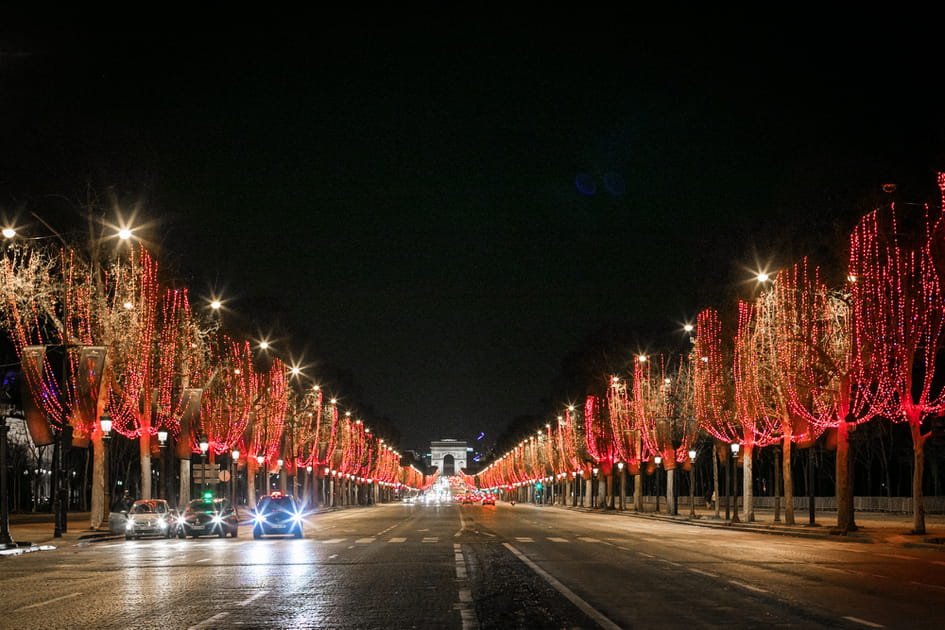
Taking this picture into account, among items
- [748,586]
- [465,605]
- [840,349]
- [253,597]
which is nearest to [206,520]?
[840,349]

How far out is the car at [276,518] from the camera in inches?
1619

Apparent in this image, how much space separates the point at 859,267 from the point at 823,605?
1010 inches

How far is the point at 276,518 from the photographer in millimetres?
41156

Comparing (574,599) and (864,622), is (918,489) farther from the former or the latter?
(864,622)

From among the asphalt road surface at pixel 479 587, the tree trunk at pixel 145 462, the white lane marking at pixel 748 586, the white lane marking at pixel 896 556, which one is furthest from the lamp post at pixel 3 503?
the white lane marking at pixel 896 556

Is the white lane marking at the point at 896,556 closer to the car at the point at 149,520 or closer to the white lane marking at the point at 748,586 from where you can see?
the white lane marking at the point at 748,586

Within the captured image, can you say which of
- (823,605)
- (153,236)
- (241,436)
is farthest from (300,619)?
(241,436)

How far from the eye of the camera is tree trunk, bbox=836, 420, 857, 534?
4238 centimetres

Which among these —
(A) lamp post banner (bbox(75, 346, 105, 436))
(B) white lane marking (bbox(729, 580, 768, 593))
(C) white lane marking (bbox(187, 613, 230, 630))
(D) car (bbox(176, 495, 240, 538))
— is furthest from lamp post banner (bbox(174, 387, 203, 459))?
(C) white lane marking (bbox(187, 613, 230, 630))

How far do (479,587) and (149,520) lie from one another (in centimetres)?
2746

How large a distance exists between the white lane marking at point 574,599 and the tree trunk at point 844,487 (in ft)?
67.4

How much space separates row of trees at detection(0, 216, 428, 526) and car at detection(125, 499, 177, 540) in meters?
2.87

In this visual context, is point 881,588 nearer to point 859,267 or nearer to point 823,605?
point 823,605

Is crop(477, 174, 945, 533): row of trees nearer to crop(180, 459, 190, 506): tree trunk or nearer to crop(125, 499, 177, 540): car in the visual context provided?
crop(125, 499, 177, 540): car
